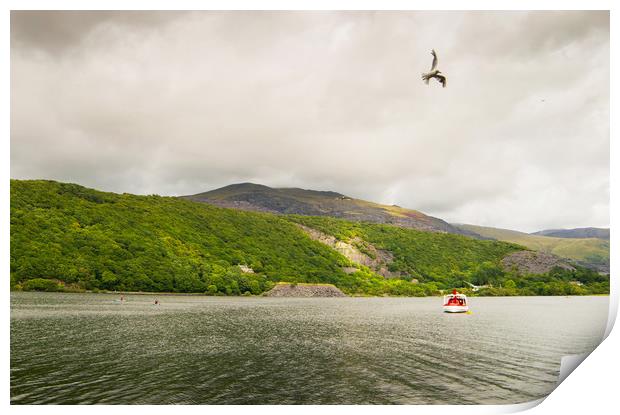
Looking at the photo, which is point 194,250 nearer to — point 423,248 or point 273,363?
point 423,248

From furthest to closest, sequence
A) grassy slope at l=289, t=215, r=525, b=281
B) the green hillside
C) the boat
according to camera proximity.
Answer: grassy slope at l=289, t=215, r=525, b=281 < the green hillside < the boat

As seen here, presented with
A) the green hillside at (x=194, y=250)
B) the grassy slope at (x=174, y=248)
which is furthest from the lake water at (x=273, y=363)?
the grassy slope at (x=174, y=248)

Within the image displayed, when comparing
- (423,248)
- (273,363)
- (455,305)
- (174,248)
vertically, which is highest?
(423,248)

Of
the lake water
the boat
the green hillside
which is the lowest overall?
the lake water

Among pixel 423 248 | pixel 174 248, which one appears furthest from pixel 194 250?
pixel 423 248

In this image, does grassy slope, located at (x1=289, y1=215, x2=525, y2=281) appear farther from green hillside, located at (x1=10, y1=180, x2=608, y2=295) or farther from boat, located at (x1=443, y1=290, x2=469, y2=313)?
boat, located at (x1=443, y1=290, x2=469, y2=313)

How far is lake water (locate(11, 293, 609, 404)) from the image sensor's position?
61.0 feet

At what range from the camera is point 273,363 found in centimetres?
2409

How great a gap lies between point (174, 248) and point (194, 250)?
660 cm

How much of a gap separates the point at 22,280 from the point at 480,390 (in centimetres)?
8036

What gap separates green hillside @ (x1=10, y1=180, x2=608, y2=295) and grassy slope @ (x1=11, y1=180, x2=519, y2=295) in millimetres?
246

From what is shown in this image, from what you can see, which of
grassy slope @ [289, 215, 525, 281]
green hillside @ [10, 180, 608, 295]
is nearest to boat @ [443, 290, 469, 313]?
green hillside @ [10, 180, 608, 295]
